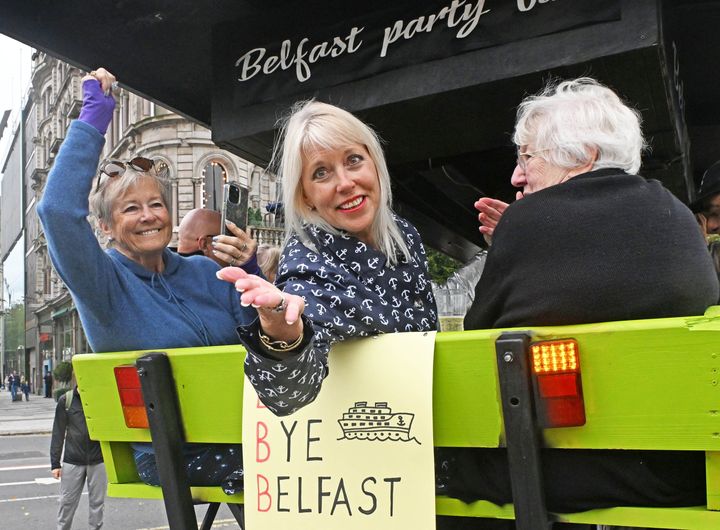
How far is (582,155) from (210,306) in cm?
148

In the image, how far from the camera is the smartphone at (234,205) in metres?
2.55

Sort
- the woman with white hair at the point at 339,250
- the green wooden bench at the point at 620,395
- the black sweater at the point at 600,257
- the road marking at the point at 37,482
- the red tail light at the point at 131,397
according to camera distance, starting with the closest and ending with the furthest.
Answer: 1. the green wooden bench at the point at 620,395
2. the black sweater at the point at 600,257
3. the woman with white hair at the point at 339,250
4. the red tail light at the point at 131,397
5. the road marking at the point at 37,482

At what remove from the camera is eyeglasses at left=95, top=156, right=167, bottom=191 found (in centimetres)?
269

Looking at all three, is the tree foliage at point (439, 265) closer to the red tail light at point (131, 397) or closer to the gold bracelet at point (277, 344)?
the red tail light at point (131, 397)

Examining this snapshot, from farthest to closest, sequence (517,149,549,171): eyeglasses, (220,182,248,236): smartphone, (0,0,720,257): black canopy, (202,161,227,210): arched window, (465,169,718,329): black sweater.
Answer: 1. (0,0,720,257): black canopy
2. (202,161,227,210): arched window
3. (220,182,248,236): smartphone
4. (517,149,549,171): eyeglasses
5. (465,169,718,329): black sweater

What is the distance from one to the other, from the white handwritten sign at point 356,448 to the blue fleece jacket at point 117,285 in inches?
26.1

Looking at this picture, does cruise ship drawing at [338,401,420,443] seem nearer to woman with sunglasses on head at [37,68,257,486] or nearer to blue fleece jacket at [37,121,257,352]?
woman with sunglasses on head at [37,68,257,486]

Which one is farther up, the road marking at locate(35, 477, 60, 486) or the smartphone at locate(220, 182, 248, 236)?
the smartphone at locate(220, 182, 248, 236)

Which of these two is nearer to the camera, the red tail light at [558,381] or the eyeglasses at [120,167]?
the red tail light at [558,381]

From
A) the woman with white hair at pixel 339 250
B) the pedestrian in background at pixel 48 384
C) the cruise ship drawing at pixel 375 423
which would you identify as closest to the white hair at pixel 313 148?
the woman with white hair at pixel 339 250

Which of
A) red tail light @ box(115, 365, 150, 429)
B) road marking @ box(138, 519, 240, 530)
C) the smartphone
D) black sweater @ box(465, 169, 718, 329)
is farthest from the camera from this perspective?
road marking @ box(138, 519, 240, 530)

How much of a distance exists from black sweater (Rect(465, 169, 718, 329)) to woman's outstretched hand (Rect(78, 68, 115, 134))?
1.32 meters

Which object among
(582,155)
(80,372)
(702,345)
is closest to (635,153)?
(582,155)

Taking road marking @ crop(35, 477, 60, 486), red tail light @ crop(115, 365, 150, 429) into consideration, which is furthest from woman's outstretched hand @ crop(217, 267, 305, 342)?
road marking @ crop(35, 477, 60, 486)
